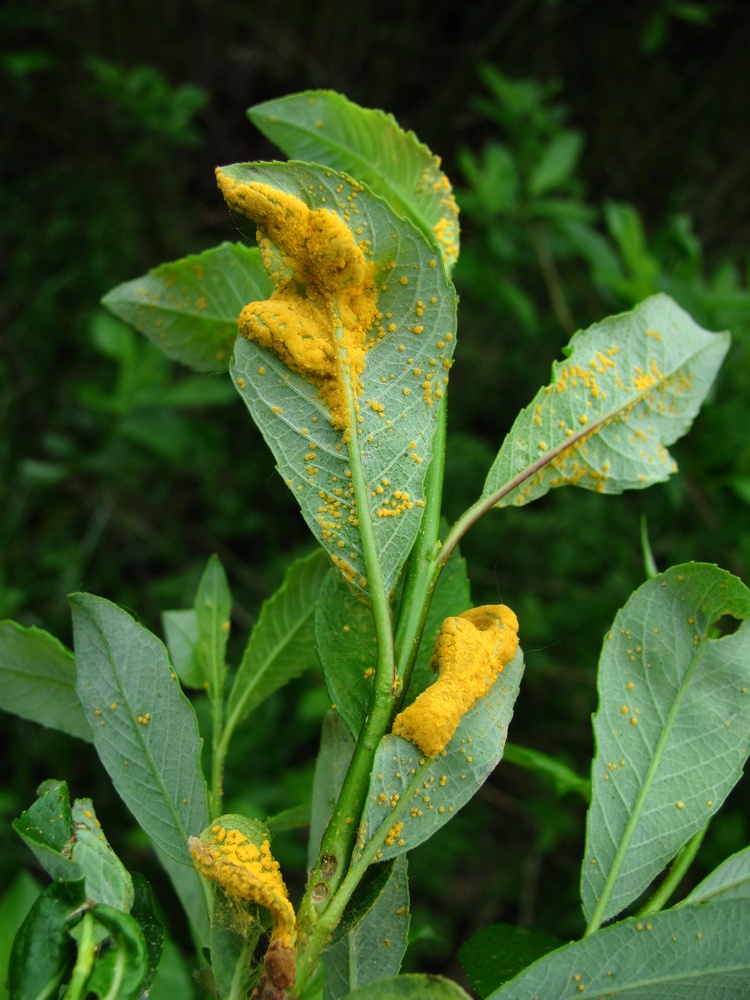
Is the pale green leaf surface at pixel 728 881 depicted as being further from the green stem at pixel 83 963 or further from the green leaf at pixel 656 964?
the green stem at pixel 83 963

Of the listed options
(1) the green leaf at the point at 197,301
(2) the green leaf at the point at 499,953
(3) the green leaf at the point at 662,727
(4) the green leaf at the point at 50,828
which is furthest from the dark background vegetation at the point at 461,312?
(4) the green leaf at the point at 50,828

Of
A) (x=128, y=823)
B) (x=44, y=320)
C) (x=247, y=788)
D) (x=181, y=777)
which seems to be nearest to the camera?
(x=181, y=777)

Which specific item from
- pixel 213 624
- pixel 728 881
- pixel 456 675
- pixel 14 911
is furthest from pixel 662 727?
pixel 14 911

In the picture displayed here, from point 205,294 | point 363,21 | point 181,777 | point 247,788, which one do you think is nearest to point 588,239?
point 205,294

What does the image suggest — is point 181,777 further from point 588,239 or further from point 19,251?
point 19,251

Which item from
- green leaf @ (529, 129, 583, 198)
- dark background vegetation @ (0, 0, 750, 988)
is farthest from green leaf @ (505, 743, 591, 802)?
green leaf @ (529, 129, 583, 198)

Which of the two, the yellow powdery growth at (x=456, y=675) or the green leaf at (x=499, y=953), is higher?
the yellow powdery growth at (x=456, y=675)

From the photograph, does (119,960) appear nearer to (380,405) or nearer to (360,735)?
(360,735)
